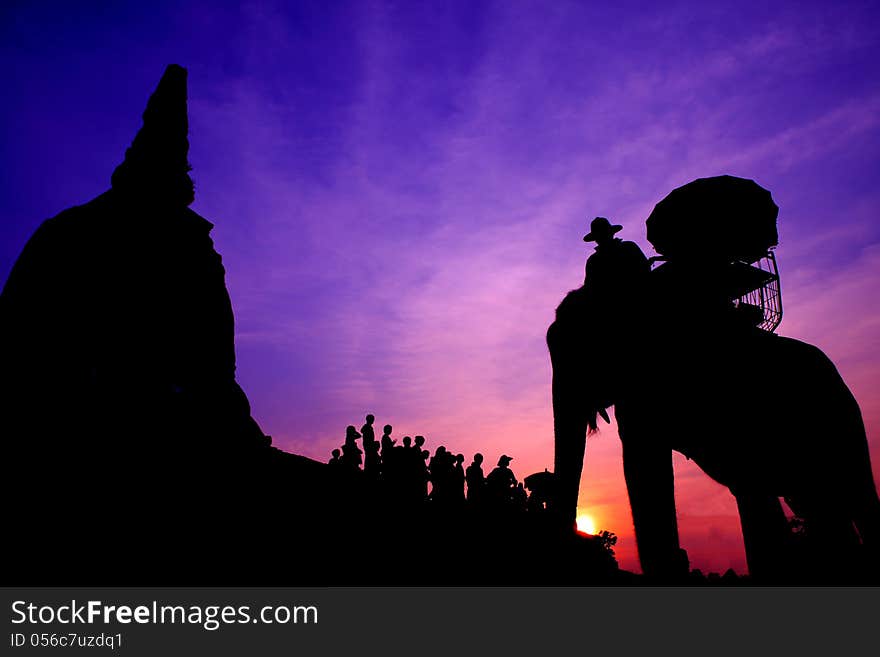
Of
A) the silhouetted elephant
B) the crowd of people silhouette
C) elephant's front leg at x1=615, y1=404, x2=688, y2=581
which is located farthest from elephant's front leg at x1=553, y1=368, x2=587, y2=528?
the crowd of people silhouette

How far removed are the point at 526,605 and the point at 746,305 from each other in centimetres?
365

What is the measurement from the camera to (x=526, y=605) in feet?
7.96

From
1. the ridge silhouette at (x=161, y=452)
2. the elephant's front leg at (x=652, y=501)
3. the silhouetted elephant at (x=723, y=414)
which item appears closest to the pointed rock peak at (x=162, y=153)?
the ridge silhouette at (x=161, y=452)

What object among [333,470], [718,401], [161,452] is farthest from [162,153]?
[718,401]

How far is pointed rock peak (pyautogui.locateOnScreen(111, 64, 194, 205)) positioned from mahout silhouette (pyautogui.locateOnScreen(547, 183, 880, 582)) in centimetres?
483

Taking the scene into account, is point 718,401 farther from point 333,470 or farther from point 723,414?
point 333,470

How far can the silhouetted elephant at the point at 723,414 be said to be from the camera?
4.16m

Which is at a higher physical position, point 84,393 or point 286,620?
point 84,393

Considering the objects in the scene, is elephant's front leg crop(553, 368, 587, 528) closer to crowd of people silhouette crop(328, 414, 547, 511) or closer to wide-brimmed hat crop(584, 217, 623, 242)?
wide-brimmed hat crop(584, 217, 623, 242)

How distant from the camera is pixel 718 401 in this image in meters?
4.21

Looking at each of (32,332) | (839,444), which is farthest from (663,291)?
(32,332)

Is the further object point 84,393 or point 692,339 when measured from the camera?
point 692,339

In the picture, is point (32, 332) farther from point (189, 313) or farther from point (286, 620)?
point (286, 620)

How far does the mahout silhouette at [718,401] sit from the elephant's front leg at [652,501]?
0.02 m
